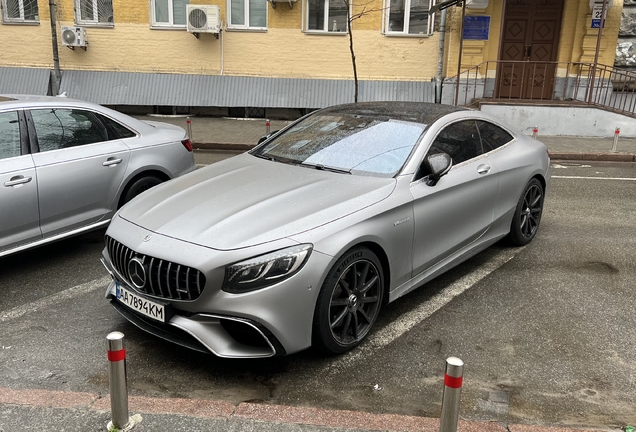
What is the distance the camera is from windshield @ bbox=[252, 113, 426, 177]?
4316 mm

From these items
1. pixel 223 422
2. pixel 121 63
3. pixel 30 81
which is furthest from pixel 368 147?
pixel 30 81

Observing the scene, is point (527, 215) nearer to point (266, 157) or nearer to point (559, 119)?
point (266, 157)

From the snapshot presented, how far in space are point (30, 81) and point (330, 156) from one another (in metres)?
14.2

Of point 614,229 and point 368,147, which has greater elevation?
point 368,147

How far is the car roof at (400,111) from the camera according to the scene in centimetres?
480

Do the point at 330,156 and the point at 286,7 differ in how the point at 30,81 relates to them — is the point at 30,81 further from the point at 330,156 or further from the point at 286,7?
the point at 330,156

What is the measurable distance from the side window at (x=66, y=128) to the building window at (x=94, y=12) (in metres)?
11.5

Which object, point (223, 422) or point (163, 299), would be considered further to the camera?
point (163, 299)

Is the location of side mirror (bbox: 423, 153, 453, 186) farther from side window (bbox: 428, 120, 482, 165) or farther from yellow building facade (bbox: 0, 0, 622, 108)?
yellow building facade (bbox: 0, 0, 622, 108)

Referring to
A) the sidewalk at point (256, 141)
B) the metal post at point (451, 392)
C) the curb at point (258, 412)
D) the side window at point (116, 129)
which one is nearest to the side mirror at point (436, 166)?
the curb at point (258, 412)

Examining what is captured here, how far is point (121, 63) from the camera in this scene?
15.7 m

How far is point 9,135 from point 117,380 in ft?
9.99

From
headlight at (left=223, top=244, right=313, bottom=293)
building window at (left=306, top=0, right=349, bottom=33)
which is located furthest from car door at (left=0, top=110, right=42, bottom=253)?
building window at (left=306, top=0, right=349, bottom=33)

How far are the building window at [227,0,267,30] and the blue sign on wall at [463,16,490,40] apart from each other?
539 centimetres
